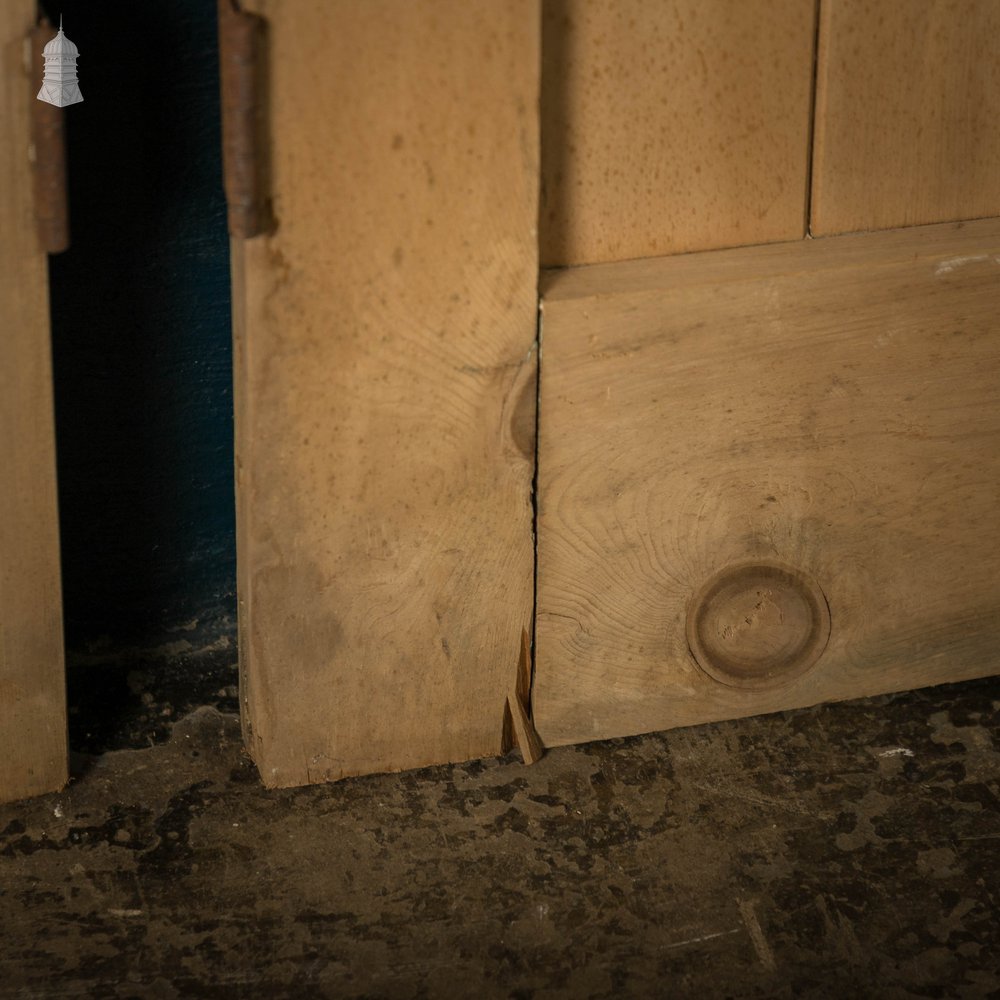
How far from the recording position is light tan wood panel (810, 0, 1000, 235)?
1710 millimetres

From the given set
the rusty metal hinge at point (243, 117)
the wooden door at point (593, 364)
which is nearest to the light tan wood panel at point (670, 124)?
the wooden door at point (593, 364)

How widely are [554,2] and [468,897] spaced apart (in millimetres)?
980

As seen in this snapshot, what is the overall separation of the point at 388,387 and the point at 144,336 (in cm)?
38

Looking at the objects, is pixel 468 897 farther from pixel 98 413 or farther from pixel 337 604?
pixel 98 413

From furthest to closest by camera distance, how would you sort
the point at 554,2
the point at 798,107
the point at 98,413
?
the point at 98,413 → the point at 798,107 → the point at 554,2

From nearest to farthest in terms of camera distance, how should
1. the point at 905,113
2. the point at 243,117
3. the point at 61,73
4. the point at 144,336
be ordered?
the point at 243,117
the point at 61,73
the point at 905,113
the point at 144,336

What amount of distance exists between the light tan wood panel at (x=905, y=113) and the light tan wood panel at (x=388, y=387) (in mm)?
365

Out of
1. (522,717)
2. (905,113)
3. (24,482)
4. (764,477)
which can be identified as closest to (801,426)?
(764,477)

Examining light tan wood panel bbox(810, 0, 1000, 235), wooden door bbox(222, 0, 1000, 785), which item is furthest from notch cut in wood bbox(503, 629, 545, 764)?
light tan wood panel bbox(810, 0, 1000, 235)

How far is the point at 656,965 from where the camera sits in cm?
165

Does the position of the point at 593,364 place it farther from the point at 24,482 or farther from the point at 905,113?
the point at 24,482

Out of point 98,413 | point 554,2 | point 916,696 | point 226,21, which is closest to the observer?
point 226,21

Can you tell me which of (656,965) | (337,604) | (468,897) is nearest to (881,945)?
(656,965)

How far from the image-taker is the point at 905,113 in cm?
175
